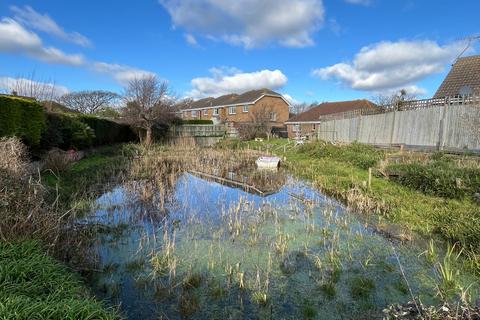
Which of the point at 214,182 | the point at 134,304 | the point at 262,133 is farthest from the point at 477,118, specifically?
the point at 262,133

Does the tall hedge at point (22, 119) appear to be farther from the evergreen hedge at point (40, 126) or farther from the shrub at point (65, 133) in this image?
the shrub at point (65, 133)

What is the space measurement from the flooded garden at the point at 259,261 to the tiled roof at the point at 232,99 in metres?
37.8

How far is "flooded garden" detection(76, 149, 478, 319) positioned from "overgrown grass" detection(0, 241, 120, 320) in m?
0.85

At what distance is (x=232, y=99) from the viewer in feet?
165

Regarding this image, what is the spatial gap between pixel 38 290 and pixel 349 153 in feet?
46.7

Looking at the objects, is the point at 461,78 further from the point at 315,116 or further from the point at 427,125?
the point at 315,116

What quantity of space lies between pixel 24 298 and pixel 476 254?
20.1 ft

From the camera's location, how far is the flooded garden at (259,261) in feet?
12.4

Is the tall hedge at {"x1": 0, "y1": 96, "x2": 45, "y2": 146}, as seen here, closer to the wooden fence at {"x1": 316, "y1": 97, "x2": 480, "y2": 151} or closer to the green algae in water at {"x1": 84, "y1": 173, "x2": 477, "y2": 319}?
the green algae in water at {"x1": 84, "y1": 173, "x2": 477, "y2": 319}

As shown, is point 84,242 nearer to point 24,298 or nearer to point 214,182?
point 24,298

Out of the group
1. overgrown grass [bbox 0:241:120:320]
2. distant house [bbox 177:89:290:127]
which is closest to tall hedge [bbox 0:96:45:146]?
overgrown grass [bbox 0:241:120:320]

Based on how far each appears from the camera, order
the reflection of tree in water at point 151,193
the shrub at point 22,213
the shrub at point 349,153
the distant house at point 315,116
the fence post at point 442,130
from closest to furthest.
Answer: the shrub at point 22,213 < the reflection of tree in water at point 151,193 < the shrub at point 349,153 < the fence post at point 442,130 < the distant house at point 315,116

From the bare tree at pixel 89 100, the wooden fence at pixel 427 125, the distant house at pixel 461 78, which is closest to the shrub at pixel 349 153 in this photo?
the wooden fence at pixel 427 125

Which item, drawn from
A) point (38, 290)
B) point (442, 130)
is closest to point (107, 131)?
point (38, 290)
